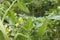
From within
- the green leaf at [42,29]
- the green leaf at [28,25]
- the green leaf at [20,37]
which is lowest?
the green leaf at [20,37]

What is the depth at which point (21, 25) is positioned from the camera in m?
1.15

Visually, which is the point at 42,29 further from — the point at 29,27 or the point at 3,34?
the point at 3,34

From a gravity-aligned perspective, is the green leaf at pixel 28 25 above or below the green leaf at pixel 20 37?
above

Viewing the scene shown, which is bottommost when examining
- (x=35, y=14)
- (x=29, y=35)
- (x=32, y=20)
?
(x=29, y=35)

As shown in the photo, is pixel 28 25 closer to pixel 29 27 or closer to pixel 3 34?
pixel 29 27

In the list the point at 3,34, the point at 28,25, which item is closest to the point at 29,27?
the point at 28,25

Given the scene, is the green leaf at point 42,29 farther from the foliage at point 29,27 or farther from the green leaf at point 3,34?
the green leaf at point 3,34

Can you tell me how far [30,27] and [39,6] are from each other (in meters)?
0.49

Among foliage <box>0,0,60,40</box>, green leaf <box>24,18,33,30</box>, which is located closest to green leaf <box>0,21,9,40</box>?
foliage <box>0,0,60,40</box>

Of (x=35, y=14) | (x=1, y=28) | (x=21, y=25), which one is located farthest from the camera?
(x=35, y=14)

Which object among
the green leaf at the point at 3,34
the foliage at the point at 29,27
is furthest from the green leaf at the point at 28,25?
the green leaf at the point at 3,34

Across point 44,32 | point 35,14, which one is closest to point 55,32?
point 44,32

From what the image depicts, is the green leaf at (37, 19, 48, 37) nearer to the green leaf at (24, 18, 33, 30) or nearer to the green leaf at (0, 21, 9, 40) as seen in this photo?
the green leaf at (24, 18, 33, 30)

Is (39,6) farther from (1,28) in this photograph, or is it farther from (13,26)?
(1,28)
